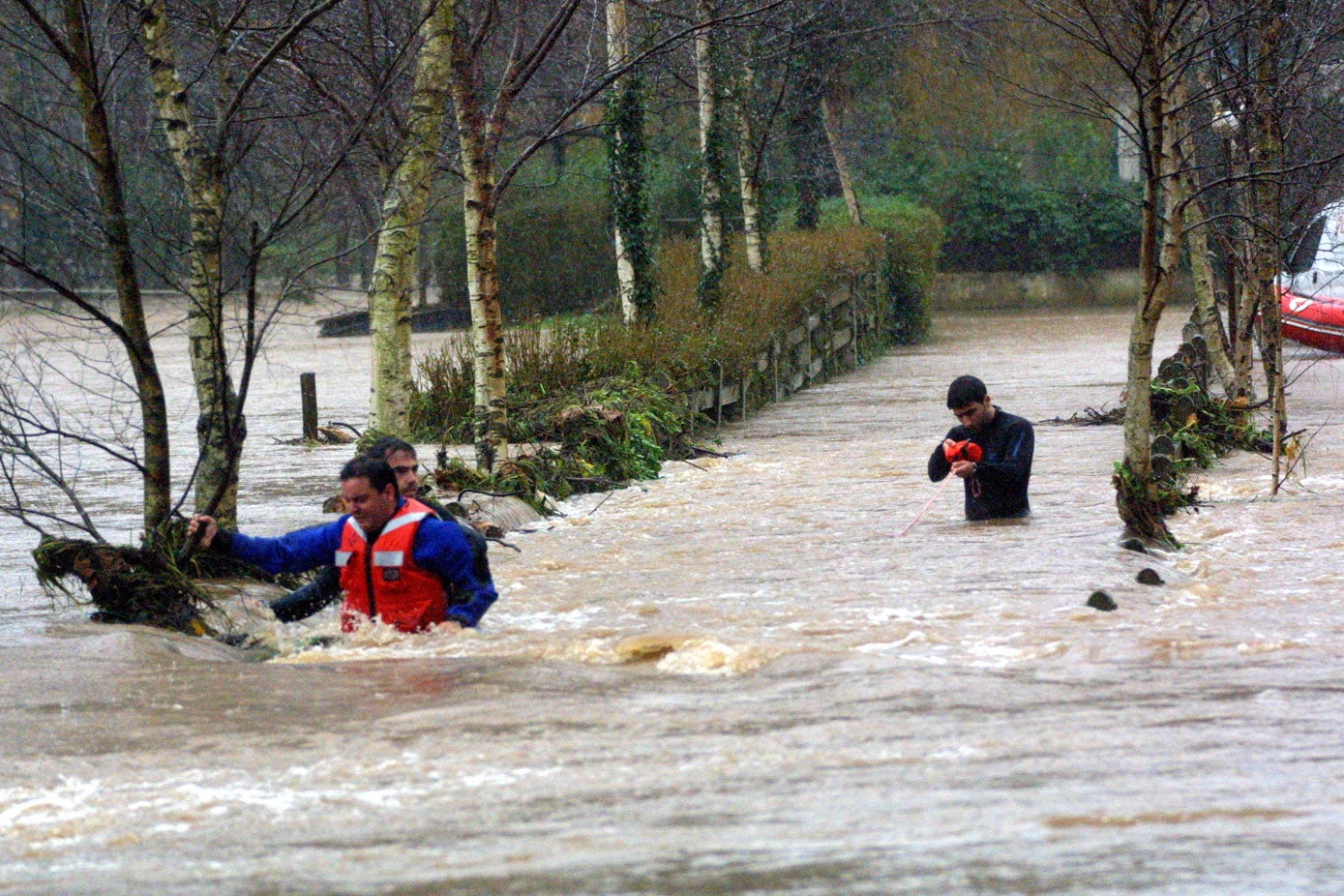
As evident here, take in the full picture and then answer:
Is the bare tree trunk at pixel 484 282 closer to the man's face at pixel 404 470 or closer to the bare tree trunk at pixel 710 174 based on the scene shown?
the man's face at pixel 404 470

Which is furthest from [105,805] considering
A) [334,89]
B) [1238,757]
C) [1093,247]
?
[1093,247]

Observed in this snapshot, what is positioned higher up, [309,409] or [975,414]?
[975,414]

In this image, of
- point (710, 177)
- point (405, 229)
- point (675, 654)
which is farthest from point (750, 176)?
point (675, 654)

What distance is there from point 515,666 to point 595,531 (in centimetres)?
458

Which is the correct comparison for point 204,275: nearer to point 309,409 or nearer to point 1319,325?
point 309,409

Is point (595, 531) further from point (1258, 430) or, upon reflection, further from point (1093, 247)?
point (1093, 247)

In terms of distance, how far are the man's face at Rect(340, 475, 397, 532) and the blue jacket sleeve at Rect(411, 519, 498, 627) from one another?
0.58 ft

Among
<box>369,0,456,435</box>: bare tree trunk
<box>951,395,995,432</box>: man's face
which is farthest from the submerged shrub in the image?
<box>951,395,995,432</box>: man's face

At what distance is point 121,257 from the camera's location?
8.30 m

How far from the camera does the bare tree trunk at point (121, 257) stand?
8.16 meters

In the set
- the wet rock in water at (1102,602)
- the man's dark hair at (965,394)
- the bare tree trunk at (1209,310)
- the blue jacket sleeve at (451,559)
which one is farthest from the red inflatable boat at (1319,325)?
the blue jacket sleeve at (451,559)

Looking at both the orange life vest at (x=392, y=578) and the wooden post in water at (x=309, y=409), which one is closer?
the orange life vest at (x=392, y=578)

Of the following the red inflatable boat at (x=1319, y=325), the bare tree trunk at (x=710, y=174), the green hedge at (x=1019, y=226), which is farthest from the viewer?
the green hedge at (x=1019, y=226)

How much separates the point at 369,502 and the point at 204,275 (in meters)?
2.02
